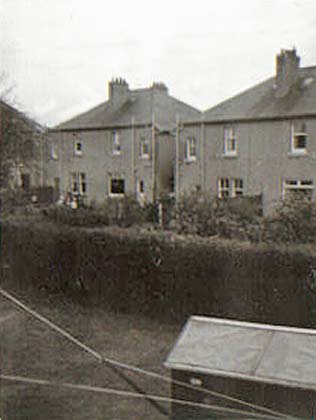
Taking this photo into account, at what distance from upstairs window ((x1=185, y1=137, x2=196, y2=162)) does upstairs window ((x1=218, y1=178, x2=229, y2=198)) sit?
0.09 metres

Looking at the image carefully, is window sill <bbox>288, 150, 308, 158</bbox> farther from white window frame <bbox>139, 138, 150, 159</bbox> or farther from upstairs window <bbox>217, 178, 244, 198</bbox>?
white window frame <bbox>139, 138, 150, 159</bbox>

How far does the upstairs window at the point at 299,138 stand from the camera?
128 cm

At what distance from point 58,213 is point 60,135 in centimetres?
22

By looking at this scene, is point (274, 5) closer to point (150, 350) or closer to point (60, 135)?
point (60, 135)

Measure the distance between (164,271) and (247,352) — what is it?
Result: 1.10ft

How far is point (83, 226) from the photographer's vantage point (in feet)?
5.32

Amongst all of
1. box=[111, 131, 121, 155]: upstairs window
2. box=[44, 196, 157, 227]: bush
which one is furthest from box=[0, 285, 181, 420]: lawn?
box=[111, 131, 121, 155]: upstairs window

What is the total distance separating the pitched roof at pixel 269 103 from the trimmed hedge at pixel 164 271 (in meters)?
0.31

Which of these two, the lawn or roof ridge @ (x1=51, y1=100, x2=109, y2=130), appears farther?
roof ridge @ (x1=51, y1=100, x2=109, y2=130)

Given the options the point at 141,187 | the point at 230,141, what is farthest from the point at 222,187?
the point at 141,187

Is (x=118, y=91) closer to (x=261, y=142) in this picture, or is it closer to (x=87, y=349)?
(x=261, y=142)

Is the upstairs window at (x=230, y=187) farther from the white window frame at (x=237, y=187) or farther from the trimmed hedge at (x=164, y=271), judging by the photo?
the trimmed hedge at (x=164, y=271)

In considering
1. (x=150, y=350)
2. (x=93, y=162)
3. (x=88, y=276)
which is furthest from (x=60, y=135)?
(x=150, y=350)

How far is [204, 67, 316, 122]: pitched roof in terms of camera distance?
128 cm
